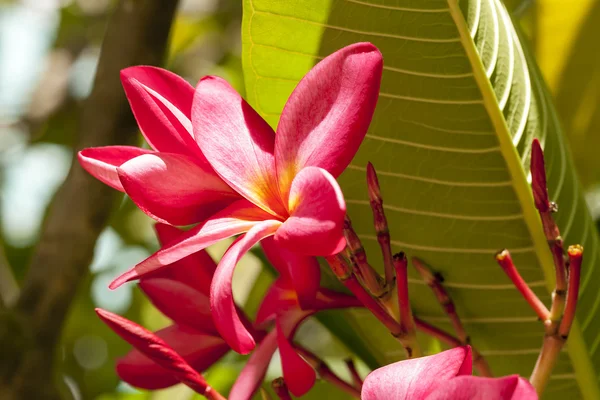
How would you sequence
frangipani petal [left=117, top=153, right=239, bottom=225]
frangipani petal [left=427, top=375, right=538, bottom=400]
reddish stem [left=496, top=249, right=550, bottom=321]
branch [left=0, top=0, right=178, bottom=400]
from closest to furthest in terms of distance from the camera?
frangipani petal [left=427, top=375, right=538, bottom=400] → frangipani petal [left=117, top=153, right=239, bottom=225] → reddish stem [left=496, top=249, right=550, bottom=321] → branch [left=0, top=0, right=178, bottom=400]

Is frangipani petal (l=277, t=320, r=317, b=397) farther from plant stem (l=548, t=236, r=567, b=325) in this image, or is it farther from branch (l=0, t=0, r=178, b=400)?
branch (l=0, t=0, r=178, b=400)

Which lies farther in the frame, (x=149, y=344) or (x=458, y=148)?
(x=458, y=148)

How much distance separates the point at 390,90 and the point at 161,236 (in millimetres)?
254

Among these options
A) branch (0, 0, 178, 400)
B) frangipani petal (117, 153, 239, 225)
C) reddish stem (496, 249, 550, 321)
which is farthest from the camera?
branch (0, 0, 178, 400)

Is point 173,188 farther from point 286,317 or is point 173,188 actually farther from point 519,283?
point 519,283

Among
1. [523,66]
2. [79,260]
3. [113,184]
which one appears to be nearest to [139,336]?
[113,184]

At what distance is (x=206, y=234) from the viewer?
0.60 metres

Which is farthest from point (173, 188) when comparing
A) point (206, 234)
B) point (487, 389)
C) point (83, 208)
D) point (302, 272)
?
point (83, 208)

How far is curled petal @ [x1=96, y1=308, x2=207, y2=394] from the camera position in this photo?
63cm

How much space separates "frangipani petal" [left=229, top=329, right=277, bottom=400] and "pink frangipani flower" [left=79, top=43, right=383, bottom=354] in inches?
5.3

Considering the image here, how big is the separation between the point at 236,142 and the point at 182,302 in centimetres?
19

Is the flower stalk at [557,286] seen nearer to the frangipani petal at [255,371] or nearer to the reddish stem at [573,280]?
the reddish stem at [573,280]

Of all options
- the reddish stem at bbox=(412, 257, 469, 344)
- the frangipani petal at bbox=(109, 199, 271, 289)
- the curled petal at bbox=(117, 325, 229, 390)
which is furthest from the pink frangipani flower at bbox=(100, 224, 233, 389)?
the reddish stem at bbox=(412, 257, 469, 344)

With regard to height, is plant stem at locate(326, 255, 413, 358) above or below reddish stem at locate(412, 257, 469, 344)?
above
